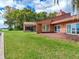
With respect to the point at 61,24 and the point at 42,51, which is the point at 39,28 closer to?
the point at 61,24

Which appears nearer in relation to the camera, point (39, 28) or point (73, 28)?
point (73, 28)

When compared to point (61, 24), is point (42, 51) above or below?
below

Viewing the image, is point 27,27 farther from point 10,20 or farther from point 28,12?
point 10,20

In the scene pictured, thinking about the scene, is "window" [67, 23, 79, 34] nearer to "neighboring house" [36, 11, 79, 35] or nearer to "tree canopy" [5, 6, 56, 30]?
"neighboring house" [36, 11, 79, 35]

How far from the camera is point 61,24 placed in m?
35.0

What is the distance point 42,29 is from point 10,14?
106 ft

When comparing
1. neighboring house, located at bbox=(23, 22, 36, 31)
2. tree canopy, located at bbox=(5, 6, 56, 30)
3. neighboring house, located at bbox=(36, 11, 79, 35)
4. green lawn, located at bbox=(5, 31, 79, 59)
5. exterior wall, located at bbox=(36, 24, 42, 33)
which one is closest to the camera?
green lawn, located at bbox=(5, 31, 79, 59)

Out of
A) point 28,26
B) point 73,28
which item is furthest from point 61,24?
point 28,26

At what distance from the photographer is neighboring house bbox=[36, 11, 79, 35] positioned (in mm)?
27284

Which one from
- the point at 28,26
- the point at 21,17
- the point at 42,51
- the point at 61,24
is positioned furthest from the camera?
the point at 21,17

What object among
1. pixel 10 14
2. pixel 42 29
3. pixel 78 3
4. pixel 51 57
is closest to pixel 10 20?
pixel 10 14

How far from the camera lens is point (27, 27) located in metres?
57.1

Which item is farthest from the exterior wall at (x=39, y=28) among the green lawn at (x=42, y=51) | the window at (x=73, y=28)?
the green lawn at (x=42, y=51)

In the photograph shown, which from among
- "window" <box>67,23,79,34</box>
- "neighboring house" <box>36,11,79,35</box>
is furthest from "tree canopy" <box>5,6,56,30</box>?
"window" <box>67,23,79,34</box>
